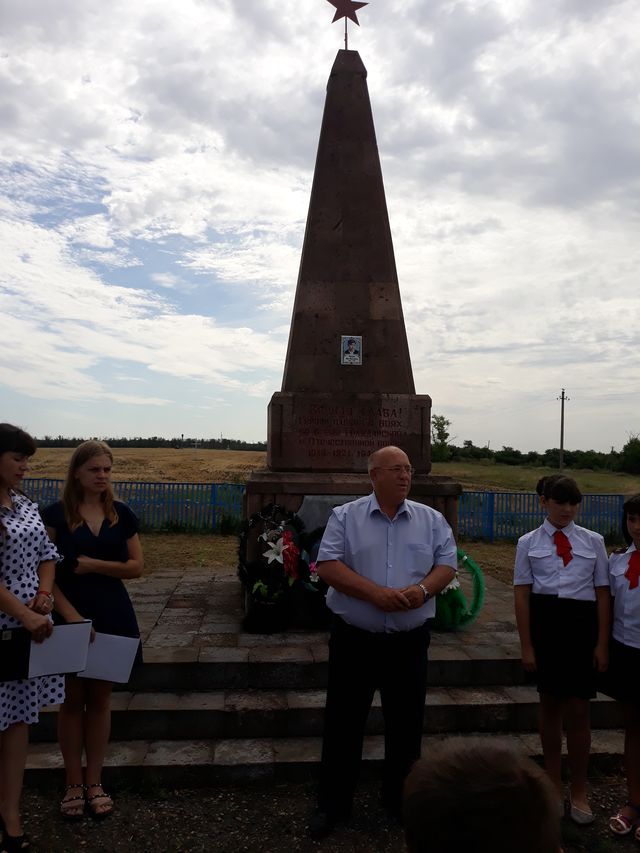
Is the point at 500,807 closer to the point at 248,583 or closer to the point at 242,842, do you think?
the point at 242,842

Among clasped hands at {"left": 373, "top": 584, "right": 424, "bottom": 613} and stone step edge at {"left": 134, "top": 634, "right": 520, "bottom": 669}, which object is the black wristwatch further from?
stone step edge at {"left": 134, "top": 634, "right": 520, "bottom": 669}

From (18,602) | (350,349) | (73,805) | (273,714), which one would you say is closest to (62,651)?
(18,602)

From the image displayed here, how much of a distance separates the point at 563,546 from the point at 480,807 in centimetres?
243

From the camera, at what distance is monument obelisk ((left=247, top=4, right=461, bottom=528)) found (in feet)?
19.3

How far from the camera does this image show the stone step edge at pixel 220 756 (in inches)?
138

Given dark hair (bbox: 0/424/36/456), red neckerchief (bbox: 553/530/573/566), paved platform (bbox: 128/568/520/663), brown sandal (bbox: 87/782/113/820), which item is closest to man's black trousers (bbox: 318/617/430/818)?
red neckerchief (bbox: 553/530/573/566)

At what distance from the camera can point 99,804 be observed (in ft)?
10.2

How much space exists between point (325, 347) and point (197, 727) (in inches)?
135

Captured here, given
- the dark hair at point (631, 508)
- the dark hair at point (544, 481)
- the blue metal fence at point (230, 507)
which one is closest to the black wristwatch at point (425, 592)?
the dark hair at point (544, 481)

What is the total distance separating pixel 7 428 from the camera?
2.88 metres

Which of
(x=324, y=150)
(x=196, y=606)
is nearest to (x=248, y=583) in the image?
(x=196, y=606)

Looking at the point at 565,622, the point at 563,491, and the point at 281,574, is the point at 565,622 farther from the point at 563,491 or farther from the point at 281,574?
the point at 281,574

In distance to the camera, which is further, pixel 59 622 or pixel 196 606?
pixel 196 606

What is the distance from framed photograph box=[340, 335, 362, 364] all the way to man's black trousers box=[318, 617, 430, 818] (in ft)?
11.2
